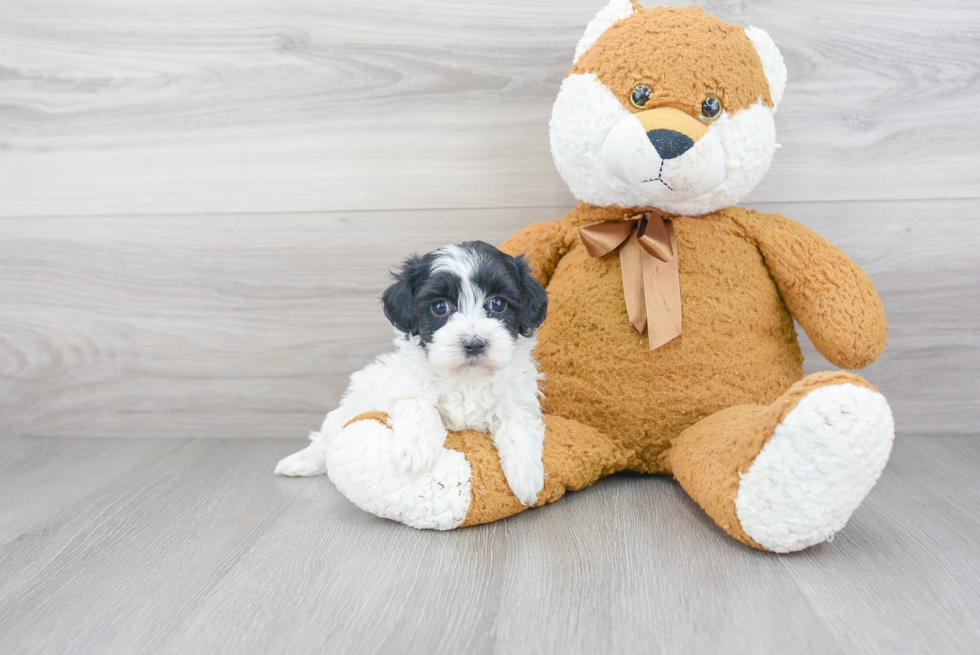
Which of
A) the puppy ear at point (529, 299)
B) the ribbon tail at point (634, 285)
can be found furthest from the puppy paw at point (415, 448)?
the ribbon tail at point (634, 285)

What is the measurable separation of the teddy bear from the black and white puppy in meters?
0.04

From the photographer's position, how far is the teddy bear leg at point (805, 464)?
34.5 inches

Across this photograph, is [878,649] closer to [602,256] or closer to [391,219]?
[602,256]

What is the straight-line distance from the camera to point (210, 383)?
66.2 inches

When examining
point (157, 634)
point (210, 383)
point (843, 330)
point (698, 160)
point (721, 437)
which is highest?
point (698, 160)

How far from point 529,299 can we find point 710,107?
438 mm

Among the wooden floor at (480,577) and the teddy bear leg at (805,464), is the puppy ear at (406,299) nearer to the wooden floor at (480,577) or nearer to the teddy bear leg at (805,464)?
the wooden floor at (480,577)

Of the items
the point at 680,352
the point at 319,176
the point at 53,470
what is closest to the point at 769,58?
the point at 680,352

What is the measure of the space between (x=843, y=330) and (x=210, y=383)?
140 centimetres

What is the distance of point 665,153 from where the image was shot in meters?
1.08

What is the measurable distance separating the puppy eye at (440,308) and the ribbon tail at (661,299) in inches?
14.0

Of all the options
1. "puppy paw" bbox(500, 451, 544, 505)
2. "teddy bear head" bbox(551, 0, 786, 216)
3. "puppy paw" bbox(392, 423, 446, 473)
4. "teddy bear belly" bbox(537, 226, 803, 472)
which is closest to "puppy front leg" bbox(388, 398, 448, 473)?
"puppy paw" bbox(392, 423, 446, 473)

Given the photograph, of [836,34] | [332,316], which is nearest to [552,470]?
[332,316]

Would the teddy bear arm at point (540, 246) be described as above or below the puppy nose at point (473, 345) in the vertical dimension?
above
